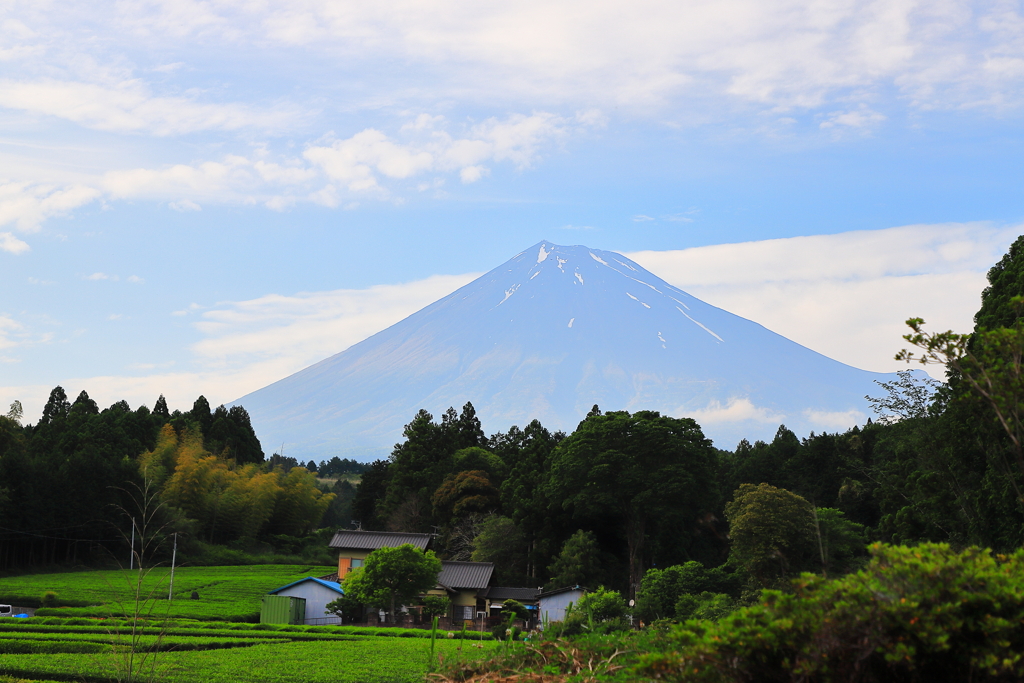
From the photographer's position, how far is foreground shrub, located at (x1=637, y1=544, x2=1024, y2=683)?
398 centimetres

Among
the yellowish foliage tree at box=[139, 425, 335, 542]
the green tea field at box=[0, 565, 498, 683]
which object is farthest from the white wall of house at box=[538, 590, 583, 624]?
the yellowish foliage tree at box=[139, 425, 335, 542]

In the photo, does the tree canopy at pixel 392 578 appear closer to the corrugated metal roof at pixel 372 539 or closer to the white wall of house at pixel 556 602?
the white wall of house at pixel 556 602

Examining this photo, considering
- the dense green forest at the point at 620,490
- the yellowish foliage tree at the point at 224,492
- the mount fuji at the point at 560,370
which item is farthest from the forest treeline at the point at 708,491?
the mount fuji at the point at 560,370

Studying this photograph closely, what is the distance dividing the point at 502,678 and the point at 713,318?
160456 millimetres

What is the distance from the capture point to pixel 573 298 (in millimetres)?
158625

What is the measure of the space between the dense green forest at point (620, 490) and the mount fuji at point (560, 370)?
70.9 meters

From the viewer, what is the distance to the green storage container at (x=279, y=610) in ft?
85.3

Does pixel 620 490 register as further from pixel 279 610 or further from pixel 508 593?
pixel 279 610

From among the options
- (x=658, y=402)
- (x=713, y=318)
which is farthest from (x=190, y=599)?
(x=713, y=318)

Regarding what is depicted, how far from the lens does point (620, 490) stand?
34000mm

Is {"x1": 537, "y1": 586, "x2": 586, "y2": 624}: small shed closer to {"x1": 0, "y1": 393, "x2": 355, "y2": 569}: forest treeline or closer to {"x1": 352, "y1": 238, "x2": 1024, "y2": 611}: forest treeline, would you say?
{"x1": 352, "y1": 238, "x2": 1024, "y2": 611}: forest treeline

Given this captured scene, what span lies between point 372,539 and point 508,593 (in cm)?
692

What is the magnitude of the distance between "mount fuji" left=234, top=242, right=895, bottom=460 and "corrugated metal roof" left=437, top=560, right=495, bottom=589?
289ft

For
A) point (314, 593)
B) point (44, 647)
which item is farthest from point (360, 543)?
point (44, 647)
